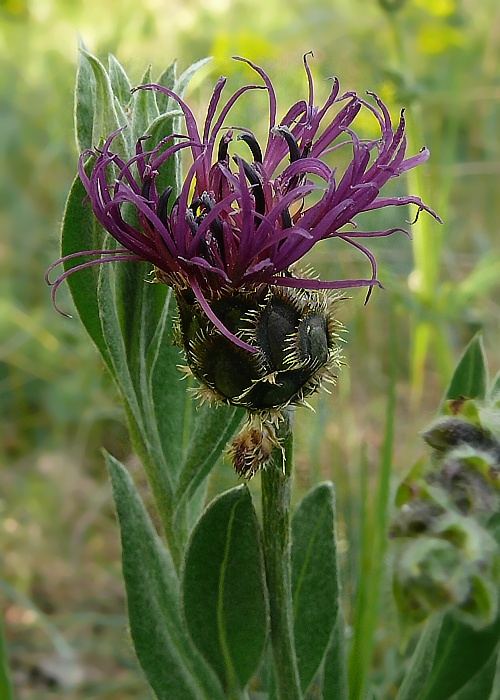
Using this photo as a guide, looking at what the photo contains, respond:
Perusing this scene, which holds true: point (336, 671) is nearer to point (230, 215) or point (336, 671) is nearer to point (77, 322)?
point (230, 215)

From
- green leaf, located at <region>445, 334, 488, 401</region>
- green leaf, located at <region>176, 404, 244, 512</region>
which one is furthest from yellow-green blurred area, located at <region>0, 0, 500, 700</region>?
green leaf, located at <region>176, 404, 244, 512</region>

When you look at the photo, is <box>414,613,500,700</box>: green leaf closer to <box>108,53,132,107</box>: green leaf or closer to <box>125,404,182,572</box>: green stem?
<box>125,404,182,572</box>: green stem

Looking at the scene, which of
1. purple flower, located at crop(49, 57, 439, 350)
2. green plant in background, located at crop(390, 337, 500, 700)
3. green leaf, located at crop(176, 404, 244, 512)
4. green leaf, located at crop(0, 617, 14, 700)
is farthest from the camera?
green leaf, located at crop(0, 617, 14, 700)

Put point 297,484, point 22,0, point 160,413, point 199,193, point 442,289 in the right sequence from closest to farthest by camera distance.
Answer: point 199,193 → point 160,413 → point 297,484 → point 442,289 → point 22,0

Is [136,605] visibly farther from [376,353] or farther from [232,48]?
[232,48]

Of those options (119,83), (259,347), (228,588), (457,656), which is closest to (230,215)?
(259,347)

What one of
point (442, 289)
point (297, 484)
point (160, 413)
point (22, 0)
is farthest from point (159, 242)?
point (22, 0)
